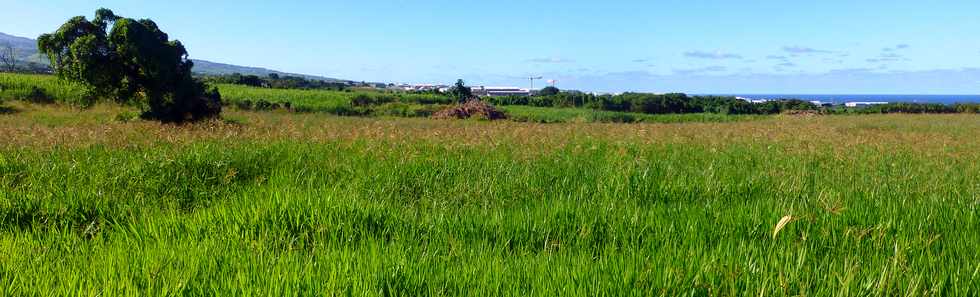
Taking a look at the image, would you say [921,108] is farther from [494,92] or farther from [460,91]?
[494,92]

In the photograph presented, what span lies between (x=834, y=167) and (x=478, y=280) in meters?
5.46

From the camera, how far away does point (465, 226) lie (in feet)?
10.2

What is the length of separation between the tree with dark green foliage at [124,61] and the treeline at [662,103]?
36.5 metres

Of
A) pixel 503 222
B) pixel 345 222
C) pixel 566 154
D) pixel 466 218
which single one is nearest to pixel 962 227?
pixel 503 222

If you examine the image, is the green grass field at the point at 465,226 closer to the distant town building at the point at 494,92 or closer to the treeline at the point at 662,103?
the treeline at the point at 662,103

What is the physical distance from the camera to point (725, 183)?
455 centimetres

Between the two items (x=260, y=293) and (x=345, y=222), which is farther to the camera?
(x=345, y=222)

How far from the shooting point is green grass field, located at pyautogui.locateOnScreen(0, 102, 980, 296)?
204cm

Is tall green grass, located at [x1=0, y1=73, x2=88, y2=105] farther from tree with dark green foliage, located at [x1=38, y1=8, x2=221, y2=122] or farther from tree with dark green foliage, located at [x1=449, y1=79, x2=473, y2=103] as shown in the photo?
tree with dark green foliage, located at [x1=449, y1=79, x2=473, y2=103]

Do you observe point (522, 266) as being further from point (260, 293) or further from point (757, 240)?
point (757, 240)

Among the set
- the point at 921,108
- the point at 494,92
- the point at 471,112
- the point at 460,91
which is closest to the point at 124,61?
the point at 471,112

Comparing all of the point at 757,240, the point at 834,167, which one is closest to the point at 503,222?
the point at 757,240

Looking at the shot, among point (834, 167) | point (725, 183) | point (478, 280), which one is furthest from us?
point (834, 167)

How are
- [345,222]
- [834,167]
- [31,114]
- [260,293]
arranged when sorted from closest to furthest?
1. [260,293]
2. [345,222]
3. [834,167]
4. [31,114]
